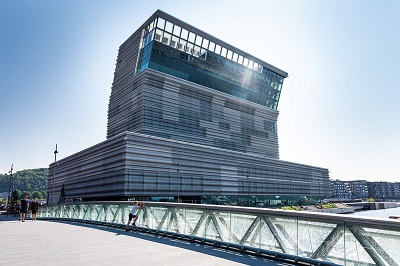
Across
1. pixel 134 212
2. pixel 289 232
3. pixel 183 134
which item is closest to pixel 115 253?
pixel 289 232

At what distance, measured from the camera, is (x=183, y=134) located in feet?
297

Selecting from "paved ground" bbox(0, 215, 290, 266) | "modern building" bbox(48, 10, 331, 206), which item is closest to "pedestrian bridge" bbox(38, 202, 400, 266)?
"paved ground" bbox(0, 215, 290, 266)

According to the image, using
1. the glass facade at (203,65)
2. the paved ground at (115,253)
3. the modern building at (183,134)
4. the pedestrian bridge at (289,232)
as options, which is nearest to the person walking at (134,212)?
the pedestrian bridge at (289,232)

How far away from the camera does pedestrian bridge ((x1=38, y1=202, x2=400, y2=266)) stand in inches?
224

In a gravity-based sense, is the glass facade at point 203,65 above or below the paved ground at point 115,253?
above

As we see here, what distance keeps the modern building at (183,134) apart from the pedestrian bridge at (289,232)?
190ft

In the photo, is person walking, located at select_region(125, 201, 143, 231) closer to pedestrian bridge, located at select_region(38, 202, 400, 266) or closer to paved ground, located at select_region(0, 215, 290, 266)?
pedestrian bridge, located at select_region(38, 202, 400, 266)

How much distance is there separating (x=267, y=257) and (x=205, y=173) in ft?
244

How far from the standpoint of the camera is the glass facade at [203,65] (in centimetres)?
8611

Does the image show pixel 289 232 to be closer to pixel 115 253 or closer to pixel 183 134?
pixel 115 253

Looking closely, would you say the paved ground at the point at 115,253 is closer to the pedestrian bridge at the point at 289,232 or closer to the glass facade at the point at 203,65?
the pedestrian bridge at the point at 289,232

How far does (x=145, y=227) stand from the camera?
40.7 ft

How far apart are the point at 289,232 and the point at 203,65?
94469mm

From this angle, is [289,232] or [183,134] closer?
[289,232]
